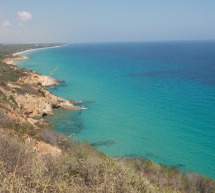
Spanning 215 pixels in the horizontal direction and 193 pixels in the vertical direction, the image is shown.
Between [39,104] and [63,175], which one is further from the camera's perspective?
[39,104]

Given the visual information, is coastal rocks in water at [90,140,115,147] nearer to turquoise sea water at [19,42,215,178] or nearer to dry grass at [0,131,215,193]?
turquoise sea water at [19,42,215,178]

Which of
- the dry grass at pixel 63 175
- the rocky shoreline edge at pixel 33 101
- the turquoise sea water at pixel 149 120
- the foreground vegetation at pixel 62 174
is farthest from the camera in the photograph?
the rocky shoreline edge at pixel 33 101

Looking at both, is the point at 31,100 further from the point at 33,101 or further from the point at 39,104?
the point at 39,104

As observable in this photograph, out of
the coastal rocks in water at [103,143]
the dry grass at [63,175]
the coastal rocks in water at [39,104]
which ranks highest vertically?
the dry grass at [63,175]

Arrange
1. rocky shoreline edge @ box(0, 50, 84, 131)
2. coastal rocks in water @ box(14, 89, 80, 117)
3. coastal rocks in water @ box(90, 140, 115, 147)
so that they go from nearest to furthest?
coastal rocks in water @ box(90, 140, 115, 147) → rocky shoreline edge @ box(0, 50, 84, 131) → coastal rocks in water @ box(14, 89, 80, 117)

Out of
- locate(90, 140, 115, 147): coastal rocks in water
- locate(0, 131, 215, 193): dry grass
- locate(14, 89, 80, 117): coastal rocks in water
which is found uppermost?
locate(0, 131, 215, 193): dry grass

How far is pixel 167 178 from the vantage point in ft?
65.3

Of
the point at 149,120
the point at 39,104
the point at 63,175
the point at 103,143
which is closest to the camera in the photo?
the point at 63,175

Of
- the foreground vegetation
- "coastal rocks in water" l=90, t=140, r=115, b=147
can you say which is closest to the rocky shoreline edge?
"coastal rocks in water" l=90, t=140, r=115, b=147

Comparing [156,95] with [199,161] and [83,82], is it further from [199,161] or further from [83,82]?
[199,161]

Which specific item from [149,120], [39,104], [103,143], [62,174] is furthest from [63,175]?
[39,104]

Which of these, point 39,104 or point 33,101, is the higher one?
point 33,101

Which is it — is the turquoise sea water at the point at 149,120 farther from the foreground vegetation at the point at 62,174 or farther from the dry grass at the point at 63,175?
the dry grass at the point at 63,175

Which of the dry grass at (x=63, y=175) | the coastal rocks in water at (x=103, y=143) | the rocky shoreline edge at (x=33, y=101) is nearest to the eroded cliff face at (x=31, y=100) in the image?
the rocky shoreline edge at (x=33, y=101)
